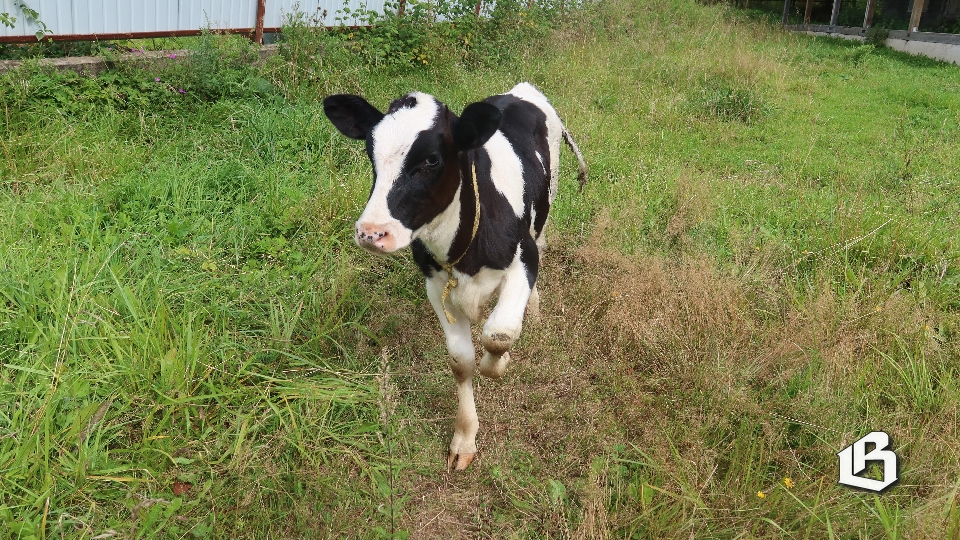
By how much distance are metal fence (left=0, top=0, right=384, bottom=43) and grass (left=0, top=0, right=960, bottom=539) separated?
2.16 ft

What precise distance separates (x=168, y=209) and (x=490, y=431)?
2.53 m

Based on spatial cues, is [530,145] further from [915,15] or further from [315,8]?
[915,15]

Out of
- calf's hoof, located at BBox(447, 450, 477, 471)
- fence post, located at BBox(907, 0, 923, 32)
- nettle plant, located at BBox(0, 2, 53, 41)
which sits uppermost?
fence post, located at BBox(907, 0, 923, 32)

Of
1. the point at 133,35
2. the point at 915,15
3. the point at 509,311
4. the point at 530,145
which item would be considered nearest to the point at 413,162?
the point at 509,311

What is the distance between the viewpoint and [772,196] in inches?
198

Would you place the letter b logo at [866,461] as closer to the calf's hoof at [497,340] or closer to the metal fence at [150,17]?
the calf's hoof at [497,340]

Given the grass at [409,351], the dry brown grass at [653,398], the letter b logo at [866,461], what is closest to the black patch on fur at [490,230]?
the grass at [409,351]

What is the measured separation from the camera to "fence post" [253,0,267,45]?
682 centimetres

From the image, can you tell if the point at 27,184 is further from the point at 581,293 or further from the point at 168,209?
the point at 581,293

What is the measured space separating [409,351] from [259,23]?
16.3ft

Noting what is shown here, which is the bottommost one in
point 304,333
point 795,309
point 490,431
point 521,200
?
point 490,431

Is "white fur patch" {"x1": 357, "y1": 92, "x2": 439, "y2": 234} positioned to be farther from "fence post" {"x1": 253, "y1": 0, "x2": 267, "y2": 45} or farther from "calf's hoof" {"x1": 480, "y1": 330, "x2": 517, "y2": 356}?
"fence post" {"x1": 253, "y1": 0, "x2": 267, "y2": 45}

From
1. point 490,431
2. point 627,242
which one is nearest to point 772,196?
point 627,242

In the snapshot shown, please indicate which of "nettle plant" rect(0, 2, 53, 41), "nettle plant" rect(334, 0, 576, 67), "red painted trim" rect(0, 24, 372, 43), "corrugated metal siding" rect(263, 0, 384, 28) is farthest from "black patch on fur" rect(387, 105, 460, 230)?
"corrugated metal siding" rect(263, 0, 384, 28)
